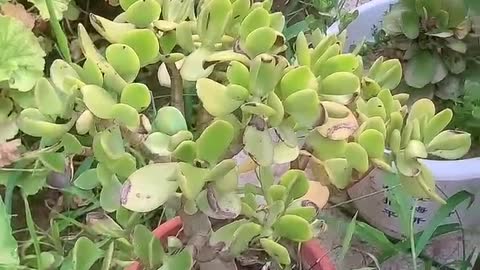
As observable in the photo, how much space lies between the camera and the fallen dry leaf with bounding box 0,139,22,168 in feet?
3.14

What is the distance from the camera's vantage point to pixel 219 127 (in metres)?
0.53

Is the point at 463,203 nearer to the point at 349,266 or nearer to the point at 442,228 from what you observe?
the point at 442,228

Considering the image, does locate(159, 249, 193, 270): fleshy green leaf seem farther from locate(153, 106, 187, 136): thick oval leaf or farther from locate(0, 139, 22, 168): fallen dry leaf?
A: locate(0, 139, 22, 168): fallen dry leaf

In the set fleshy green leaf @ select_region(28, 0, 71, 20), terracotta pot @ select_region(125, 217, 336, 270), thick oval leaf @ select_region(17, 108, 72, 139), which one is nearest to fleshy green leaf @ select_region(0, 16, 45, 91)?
fleshy green leaf @ select_region(28, 0, 71, 20)

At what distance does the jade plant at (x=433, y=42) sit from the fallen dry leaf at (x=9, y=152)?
1.53 feet

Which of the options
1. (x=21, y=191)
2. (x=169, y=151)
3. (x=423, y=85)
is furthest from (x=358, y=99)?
(x=21, y=191)

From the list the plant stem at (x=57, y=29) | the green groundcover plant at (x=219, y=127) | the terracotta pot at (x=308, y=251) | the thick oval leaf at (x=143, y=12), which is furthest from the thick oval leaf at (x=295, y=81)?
the plant stem at (x=57, y=29)

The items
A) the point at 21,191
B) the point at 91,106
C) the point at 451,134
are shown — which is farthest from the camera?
the point at 21,191

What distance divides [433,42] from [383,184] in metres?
0.18

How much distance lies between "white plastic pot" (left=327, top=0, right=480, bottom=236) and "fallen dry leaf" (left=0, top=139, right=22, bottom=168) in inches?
15.9

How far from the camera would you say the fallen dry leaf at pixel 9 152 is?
96 cm

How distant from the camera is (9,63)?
0.99 m

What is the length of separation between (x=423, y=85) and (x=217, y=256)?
A: 1.53ft

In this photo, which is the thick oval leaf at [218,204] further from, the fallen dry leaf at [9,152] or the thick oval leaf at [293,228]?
the fallen dry leaf at [9,152]
